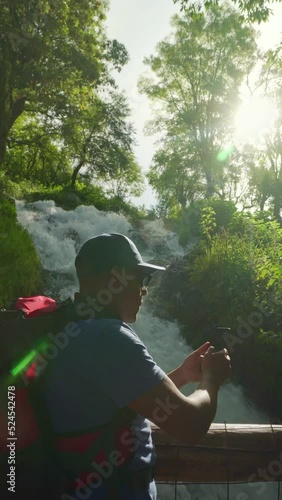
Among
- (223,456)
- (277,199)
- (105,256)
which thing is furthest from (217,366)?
(277,199)

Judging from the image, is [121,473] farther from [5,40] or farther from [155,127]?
[155,127]

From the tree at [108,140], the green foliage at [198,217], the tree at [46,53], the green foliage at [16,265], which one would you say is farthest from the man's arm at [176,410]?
the tree at [108,140]

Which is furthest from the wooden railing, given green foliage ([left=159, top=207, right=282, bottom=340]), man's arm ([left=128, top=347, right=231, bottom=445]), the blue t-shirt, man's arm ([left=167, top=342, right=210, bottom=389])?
green foliage ([left=159, top=207, right=282, bottom=340])

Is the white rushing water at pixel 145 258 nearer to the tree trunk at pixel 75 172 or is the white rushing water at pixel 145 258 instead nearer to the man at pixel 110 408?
the man at pixel 110 408

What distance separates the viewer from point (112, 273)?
1.68m

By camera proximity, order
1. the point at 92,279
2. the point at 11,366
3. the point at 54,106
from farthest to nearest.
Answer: the point at 54,106 < the point at 92,279 < the point at 11,366

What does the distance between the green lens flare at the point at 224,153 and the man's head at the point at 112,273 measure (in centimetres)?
3021

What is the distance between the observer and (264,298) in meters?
8.97

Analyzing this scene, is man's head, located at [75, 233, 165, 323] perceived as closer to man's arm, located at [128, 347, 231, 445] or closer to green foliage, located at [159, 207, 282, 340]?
man's arm, located at [128, 347, 231, 445]

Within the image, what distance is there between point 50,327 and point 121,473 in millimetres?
593

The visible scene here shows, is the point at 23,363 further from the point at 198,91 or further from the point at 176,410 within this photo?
the point at 198,91

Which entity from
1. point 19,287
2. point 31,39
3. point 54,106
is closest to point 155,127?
point 54,106

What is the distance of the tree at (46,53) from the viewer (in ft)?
48.7

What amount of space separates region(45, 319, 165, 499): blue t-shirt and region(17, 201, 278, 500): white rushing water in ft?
17.1
